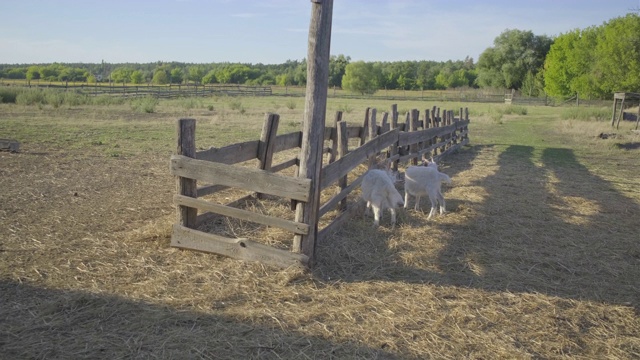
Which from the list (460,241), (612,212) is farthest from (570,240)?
(612,212)

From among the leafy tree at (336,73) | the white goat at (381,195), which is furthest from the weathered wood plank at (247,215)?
the leafy tree at (336,73)

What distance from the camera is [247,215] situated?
5.15 m

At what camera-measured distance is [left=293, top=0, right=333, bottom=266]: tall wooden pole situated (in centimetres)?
496

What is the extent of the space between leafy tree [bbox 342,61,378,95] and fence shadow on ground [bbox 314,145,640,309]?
272 ft

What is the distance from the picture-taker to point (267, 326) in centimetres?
393

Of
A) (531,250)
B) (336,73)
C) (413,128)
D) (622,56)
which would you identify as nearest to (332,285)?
(531,250)

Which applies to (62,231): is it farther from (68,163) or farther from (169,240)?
(68,163)

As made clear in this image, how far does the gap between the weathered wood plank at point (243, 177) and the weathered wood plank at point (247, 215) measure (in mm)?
257

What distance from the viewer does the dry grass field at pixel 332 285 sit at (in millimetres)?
3705

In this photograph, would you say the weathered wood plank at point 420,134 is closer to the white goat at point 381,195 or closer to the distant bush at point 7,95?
the white goat at point 381,195

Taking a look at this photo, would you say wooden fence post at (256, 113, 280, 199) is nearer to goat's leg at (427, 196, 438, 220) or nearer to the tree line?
goat's leg at (427, 196, 438, 220)

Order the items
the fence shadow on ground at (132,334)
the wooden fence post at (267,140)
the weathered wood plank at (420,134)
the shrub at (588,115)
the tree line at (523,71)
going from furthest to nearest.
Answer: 1. the tree line at (523,71)
2. the shrub at (588,115)
3. the weathered wood plank at (420,134)
4. the wooden fence post at (267,140)
5. the fence shadow on ground at (132,334)

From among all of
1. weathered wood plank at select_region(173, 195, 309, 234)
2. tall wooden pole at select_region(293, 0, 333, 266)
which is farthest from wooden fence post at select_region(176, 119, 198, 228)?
tall wooden pole at select_region(293, 0, 333, 266)

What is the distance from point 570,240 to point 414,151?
6.04m
